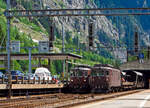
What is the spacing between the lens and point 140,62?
4158 inches

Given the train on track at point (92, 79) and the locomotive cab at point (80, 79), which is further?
the locomotive cab at point (80, 79)

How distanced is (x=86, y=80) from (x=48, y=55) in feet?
55.6

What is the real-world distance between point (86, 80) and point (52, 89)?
4.74m

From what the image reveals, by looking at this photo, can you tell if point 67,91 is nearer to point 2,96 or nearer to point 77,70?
point 77,70

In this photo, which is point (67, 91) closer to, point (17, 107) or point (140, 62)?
point (17, 107)

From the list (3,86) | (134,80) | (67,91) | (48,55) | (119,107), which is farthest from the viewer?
(134,80)

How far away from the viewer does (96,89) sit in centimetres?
5459

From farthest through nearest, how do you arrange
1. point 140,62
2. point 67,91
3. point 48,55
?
point 140,62 → point 48,55 → point 67,91

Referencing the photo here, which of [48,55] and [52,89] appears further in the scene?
[48,55]

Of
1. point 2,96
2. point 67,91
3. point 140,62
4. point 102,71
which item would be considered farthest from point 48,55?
point 140,62

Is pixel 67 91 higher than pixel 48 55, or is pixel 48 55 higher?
pixel 48 55

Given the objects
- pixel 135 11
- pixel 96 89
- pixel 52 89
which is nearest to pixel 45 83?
pixel 52 89

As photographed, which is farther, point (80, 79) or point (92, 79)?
point (80, 79)

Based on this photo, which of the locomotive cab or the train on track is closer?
the train on track
